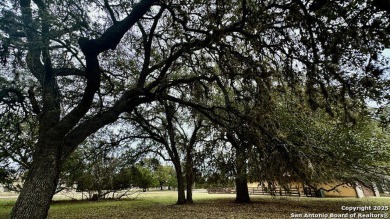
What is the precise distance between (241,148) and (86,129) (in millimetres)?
3889

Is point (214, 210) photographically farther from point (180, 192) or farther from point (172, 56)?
point (172, 56)

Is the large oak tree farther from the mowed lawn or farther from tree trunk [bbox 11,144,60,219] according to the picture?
the mowed lawn

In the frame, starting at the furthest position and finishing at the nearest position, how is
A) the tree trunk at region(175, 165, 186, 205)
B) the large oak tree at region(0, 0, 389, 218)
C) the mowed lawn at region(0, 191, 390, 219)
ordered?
the tree trunk at region(175, 165, 186, 205)
the mowed lawn at region(0, 191, 390, 219)
the large oak tree at region(0, 0, 389, 218)

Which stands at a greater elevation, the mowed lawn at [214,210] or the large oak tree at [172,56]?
the large oak tree at [172,56]

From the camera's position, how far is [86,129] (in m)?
5.69

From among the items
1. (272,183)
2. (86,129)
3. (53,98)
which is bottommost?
(272,183)

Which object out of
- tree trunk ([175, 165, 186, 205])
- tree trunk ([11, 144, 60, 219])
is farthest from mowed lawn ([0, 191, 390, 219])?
tree trunk ([11, 144, 60, 219])

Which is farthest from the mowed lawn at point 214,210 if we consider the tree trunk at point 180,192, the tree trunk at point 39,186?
the tree trunk at point 39,186

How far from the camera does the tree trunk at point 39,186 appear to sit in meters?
4.25

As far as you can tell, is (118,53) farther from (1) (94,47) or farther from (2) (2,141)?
(2) (2,141)

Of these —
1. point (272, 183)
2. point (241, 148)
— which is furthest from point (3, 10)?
point (272, 183)

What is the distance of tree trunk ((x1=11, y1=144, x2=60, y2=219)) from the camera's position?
4246 millimetres

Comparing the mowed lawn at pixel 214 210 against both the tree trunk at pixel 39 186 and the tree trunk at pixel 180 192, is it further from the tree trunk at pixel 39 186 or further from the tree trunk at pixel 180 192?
the tree trunk at pixel 39 186

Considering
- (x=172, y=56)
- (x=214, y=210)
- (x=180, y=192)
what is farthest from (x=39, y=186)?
(x=180, y=192)
